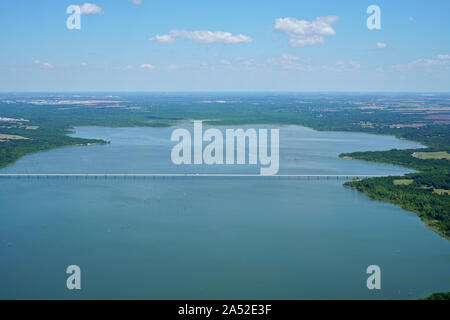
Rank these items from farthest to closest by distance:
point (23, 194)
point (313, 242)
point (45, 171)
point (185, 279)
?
point (45, 171), point (23, 194), point (313, 242), point (185, 279)

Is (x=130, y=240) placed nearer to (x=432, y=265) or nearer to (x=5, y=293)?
(x=5, y=293)

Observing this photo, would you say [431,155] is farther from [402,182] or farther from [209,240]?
[209,240]

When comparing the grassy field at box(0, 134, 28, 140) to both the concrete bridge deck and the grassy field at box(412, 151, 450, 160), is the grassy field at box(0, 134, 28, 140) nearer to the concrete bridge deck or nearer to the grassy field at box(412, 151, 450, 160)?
the concrete bridge deck

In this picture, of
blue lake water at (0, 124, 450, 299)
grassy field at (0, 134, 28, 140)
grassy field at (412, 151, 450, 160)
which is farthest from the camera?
grassy field at (0, 134, 28, 140)

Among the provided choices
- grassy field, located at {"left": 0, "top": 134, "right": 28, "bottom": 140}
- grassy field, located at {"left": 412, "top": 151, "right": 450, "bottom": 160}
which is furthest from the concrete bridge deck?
grassy field, located at {"left": 0, "top": 134, "right": 28, "bottom": 140}

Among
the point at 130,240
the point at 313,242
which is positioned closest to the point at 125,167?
the point at 130,240

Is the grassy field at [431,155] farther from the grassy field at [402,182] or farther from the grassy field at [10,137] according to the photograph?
the grassy field at [10,137]

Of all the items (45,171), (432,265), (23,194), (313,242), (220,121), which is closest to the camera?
(432,265)

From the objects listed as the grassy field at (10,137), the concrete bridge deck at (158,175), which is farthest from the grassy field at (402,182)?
the grassy field at (10,137)
